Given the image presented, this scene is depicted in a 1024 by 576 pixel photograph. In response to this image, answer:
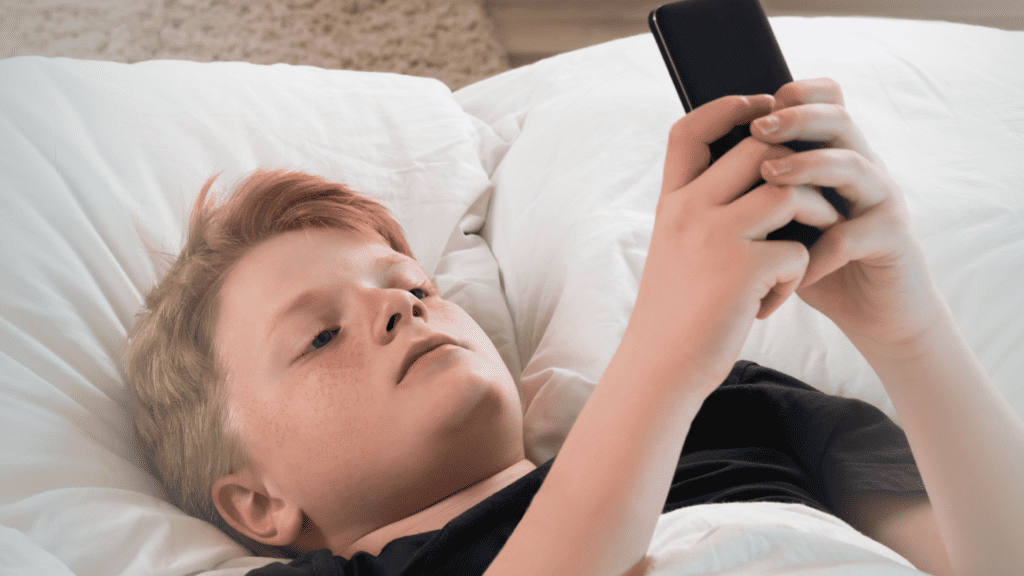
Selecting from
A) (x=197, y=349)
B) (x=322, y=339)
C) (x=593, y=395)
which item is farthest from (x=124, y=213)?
(x=593, y=395)

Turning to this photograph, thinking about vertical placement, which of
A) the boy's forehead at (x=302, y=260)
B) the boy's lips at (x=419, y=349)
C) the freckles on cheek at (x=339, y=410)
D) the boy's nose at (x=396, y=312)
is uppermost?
the boy's forehead at (x=302, y=260)

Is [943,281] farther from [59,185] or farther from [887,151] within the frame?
[59,185]

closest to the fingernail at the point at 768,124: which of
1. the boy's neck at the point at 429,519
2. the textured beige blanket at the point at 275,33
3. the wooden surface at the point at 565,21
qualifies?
the boy's neck at the point at 429,519

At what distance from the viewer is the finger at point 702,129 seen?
0.38 metres

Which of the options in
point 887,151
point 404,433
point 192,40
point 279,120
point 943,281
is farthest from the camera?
point 192,40

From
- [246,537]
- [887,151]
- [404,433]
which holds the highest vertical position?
[887,151]

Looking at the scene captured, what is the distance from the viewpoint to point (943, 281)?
64cm

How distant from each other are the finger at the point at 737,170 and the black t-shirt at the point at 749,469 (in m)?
0.27

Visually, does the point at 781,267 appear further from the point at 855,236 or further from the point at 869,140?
the point at 869,140

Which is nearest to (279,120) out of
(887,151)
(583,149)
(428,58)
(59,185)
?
(59,185)

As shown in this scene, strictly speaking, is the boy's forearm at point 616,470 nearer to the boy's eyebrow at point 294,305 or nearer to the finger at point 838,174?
the finger at point 838,174

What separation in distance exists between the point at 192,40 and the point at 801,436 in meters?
1.31

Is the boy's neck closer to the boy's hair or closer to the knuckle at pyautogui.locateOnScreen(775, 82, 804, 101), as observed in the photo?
the boy's hair

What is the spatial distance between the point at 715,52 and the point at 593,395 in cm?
22
